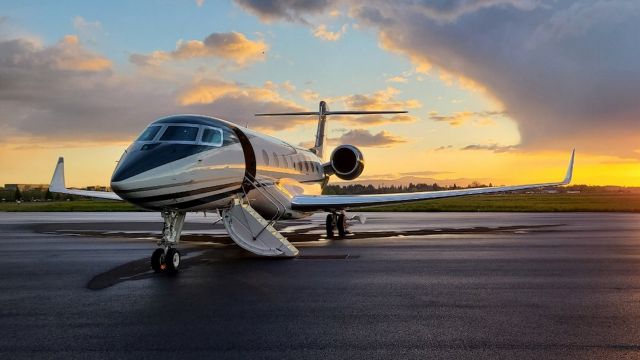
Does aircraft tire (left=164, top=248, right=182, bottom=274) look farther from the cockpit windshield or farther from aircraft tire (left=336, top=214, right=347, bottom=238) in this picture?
aircraft tire (left=336, top=214, right=347, bottom=238)

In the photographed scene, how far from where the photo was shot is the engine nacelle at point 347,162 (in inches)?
960

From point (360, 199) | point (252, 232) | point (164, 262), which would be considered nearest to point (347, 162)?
point (360, 199)

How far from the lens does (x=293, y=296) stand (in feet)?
27.1

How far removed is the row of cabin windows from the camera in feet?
57.8

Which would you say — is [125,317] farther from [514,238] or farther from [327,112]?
[327,112]

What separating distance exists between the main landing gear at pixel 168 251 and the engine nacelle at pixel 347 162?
13.1 m

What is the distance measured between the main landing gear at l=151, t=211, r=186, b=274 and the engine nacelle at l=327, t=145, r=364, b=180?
13063 millimetres

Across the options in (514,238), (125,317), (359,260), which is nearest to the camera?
(125,317)

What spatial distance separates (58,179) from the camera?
2150 centimetres

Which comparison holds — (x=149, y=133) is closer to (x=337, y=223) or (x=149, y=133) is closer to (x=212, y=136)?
(x=212, y=136)

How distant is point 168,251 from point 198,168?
204 centimetres

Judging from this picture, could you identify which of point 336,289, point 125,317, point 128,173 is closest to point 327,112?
point 128,173

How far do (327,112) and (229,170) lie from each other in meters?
18.5

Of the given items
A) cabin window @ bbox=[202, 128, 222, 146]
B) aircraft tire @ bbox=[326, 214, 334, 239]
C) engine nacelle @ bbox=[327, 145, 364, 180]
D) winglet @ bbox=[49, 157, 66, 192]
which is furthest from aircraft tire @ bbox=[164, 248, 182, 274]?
engine nacelle @ bbox=[327, 145, 364, 180]
